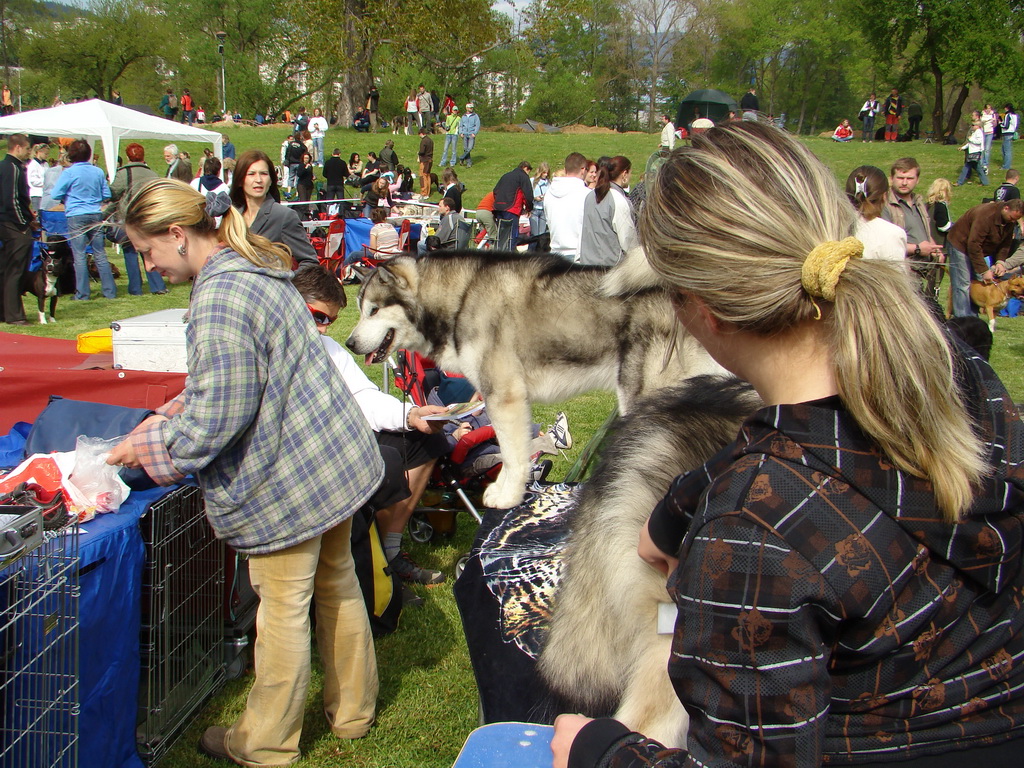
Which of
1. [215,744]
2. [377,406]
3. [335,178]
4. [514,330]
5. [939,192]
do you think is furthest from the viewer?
[335,178]

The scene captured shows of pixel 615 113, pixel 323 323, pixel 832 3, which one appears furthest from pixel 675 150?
pixel 615 113

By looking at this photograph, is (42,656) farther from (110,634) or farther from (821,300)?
(821,300)

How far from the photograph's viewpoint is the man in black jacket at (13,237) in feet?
31.1

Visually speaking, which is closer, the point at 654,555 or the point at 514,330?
the point at 654,555

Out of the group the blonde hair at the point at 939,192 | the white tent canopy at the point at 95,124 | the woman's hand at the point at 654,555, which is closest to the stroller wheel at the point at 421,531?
the woman's hand at the point at 654,555

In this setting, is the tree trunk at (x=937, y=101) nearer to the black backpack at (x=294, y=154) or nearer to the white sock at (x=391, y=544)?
the black backpack at (x=294, y=154)

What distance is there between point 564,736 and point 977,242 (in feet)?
35.5

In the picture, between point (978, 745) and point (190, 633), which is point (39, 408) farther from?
point (978, 745)

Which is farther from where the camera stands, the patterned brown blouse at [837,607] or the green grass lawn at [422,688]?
the green grass lawn at [422,688]

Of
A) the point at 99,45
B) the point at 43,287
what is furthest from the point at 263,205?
the point at 99,45

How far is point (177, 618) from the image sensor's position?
2.86 meters

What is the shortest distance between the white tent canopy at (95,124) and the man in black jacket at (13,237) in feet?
24.1

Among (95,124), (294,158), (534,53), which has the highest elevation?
(534,53)

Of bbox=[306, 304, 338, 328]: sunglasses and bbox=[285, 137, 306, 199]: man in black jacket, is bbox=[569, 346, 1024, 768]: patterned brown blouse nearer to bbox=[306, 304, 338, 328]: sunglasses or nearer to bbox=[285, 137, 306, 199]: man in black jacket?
bbox=[306, 304, 338, 328]: sunglasses
